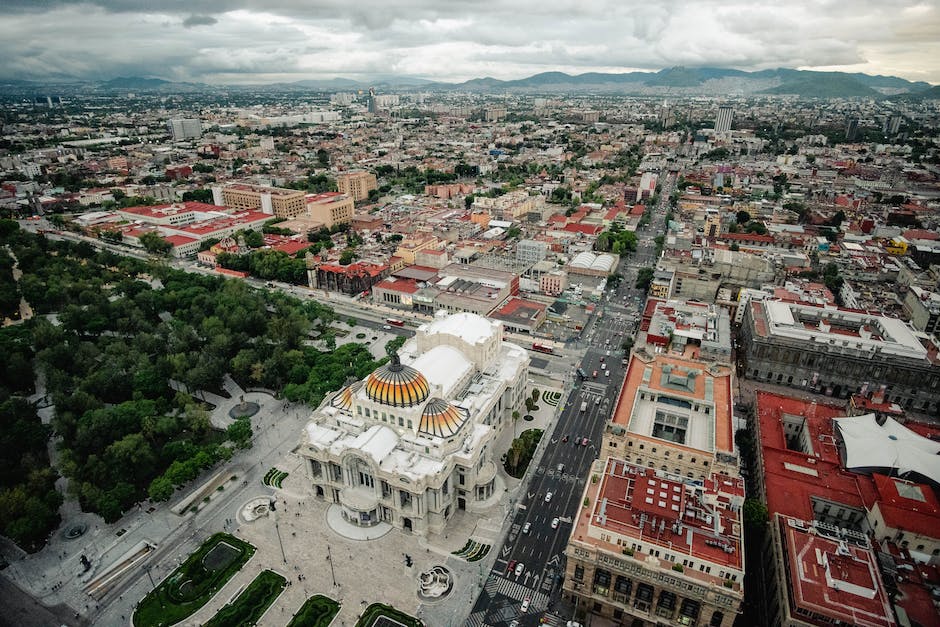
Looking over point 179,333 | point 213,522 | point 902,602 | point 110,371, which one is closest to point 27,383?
point 110,371

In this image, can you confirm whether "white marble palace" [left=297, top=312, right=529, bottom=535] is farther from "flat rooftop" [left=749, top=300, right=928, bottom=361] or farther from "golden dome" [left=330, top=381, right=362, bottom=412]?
"flat rooftop" [left=749, top=300, right=928, bottom=361]

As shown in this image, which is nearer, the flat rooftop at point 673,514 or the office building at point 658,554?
the office building at point 658,554

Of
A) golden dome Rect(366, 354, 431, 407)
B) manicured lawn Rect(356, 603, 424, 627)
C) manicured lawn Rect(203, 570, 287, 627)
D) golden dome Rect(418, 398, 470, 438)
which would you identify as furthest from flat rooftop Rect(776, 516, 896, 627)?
manicured lawn Rect(203, 570, 287, 627)

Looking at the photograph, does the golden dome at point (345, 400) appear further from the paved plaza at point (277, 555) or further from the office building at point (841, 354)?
the office building at point (841, 354)

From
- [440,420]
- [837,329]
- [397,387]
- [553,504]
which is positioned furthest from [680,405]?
[837,329]

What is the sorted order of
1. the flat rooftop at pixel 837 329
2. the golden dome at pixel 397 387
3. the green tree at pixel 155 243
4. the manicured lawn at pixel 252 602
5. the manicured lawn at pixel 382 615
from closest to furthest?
1. the manicured lawn at pixel 252 602
2. the manicured lawn at pixel 382 615
3. the golden dome at pixel 397 387
4. the flat rooftop at pixel 837 329
5. the green tree at pixel 155 243

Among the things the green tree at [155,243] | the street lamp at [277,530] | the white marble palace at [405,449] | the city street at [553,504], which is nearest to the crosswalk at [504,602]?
the city street at [553,504]
